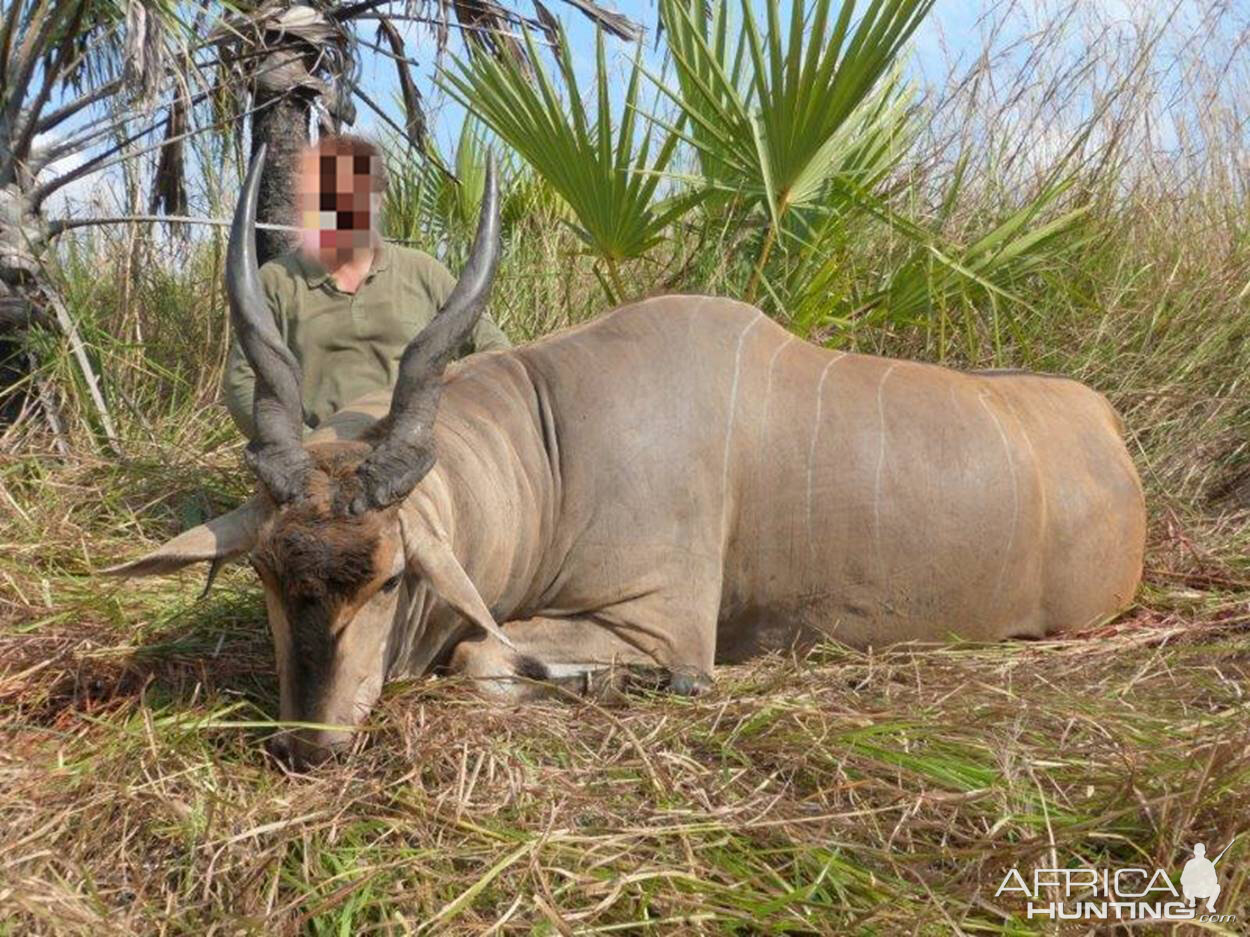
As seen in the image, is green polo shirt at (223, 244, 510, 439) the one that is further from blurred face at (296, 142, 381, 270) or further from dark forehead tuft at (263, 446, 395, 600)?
dark forehead tuft at (263, 446, 395, 600)

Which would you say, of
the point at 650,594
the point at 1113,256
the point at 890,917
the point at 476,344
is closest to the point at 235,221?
the point at 650,594

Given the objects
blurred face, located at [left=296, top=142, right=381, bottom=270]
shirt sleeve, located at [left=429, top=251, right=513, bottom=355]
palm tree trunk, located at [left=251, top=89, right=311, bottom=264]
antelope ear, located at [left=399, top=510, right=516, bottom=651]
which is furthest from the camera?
palm tree trunk, located at [left=251, top=89, right=311, bottom=264]

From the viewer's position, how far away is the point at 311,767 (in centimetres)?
290

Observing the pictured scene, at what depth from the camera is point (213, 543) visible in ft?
10.2

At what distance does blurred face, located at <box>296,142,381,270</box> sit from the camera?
4.34 meters

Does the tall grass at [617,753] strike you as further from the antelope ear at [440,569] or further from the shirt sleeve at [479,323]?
the shirt sleeve at [479,323]

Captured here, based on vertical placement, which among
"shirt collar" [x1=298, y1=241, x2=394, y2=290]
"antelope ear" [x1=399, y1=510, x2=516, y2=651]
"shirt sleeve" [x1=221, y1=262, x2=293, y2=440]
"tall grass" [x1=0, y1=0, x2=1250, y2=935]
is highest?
"shirt collar" [x1=298, y1=241, x2=394, y2=290]

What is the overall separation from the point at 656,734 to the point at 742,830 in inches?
17.9

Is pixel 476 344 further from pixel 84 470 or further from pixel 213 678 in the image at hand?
pixel 213 678

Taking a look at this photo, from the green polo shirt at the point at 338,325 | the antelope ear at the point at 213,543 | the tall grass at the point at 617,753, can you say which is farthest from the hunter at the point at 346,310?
the antelope ear at the point at 213,543

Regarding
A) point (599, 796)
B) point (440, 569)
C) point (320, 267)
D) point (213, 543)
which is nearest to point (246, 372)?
point (320, 267)

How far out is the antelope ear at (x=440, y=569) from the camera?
3.06 metres

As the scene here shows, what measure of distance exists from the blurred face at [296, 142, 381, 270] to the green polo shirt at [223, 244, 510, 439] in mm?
157

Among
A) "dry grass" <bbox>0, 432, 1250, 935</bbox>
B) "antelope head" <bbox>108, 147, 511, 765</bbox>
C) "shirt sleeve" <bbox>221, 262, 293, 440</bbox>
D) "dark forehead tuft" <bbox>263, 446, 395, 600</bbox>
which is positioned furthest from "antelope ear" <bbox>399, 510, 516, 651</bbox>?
"shirt sleeve" <bbox>221, 262, 293, 440</bbox>
